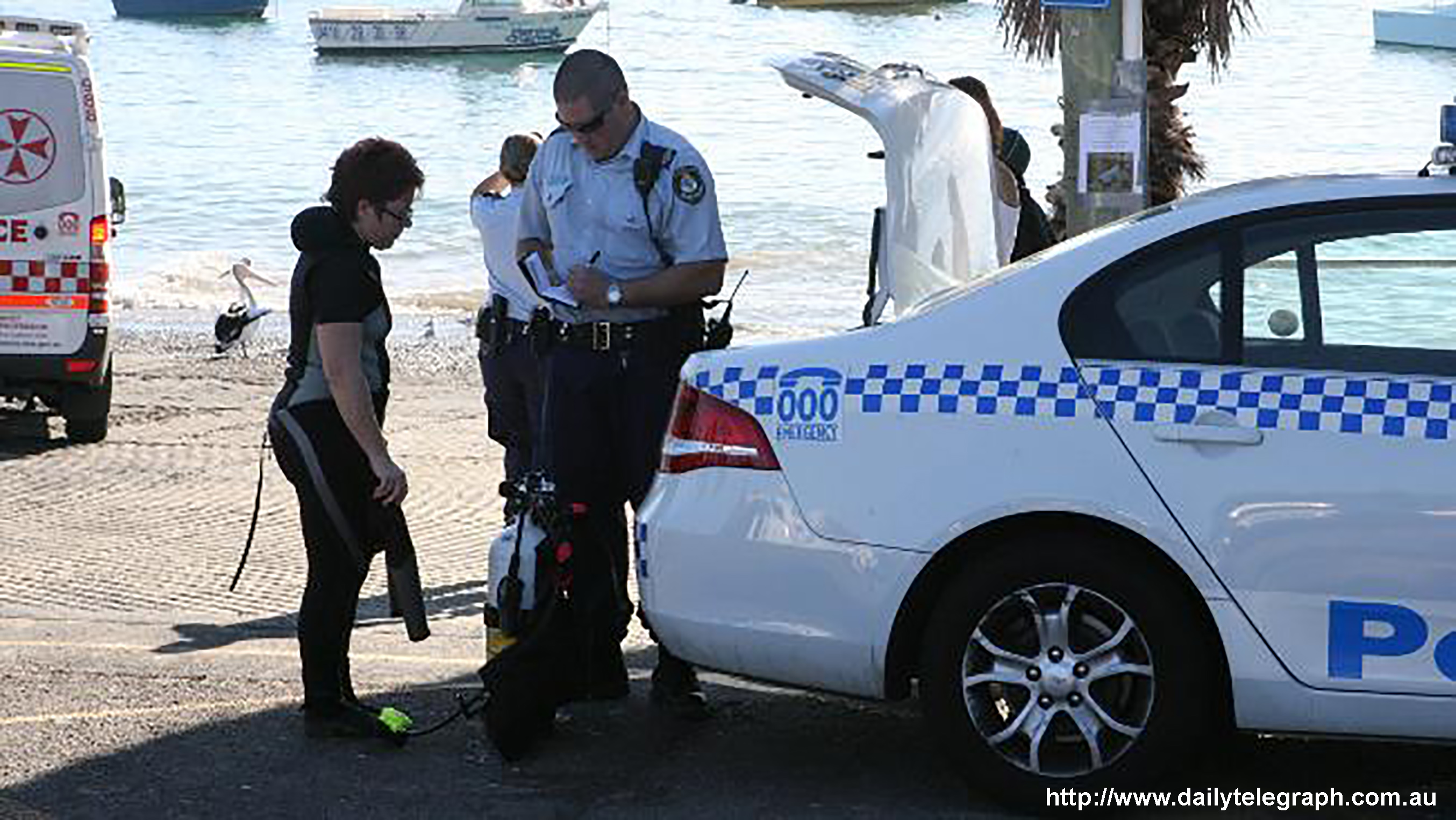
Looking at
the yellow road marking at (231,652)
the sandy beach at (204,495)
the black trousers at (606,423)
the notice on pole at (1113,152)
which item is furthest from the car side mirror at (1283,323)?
the sandy beach at (204,495)

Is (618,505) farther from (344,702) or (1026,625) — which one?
(1026,625)

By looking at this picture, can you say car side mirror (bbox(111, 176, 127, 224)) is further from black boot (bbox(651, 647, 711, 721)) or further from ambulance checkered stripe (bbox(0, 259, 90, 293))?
black boot (bbox(651, 647, 711, 721))

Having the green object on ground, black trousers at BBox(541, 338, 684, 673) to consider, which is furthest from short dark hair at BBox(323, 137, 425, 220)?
the green object on ground

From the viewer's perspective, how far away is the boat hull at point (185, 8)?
7975cm

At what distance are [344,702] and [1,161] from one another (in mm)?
7324

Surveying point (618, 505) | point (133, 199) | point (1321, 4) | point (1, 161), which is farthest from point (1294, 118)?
point (618, 505)

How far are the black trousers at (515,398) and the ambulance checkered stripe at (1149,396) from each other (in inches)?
117

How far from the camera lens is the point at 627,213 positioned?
6.95 metres

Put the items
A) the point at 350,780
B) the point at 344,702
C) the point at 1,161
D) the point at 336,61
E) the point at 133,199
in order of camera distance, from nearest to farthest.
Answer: the point at 350,780, the point at 344,702, the point at 1,161, the point at 133,199, the point at 336,61

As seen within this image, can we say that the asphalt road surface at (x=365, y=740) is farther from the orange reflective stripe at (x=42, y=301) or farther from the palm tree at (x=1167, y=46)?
the palm tree at (x=1167, y=46)

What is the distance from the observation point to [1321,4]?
86188 mm

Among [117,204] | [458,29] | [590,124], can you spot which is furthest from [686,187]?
[458,29]

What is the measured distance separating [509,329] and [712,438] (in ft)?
9.90

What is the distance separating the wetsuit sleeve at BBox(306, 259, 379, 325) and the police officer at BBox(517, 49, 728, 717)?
65 centimetres
